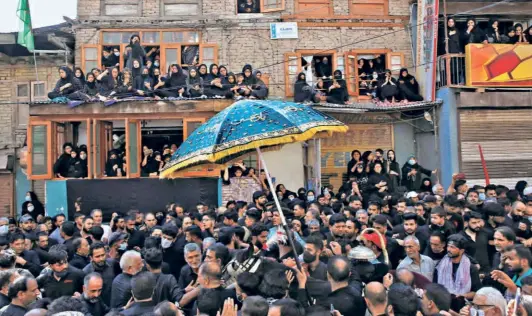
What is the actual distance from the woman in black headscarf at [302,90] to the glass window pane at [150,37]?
440cm

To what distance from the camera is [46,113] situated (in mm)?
14789

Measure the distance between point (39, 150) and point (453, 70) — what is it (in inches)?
432

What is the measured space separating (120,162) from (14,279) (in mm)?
10011

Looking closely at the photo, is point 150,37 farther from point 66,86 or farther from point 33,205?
point 33,205

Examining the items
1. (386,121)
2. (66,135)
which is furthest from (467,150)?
(66,135)

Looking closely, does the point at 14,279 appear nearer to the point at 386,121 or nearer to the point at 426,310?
the point at 426,310

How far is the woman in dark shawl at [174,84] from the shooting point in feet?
50.0

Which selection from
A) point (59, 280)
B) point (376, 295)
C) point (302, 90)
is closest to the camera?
point (376, 295)

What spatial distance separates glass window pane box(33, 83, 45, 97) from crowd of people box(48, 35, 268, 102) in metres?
4.07

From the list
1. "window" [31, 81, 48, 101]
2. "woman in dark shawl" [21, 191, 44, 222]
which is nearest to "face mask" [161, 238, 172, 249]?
"woman in dark shawl" [21, 191, 44, 222]

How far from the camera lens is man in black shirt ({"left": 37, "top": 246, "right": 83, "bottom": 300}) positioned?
6.31m

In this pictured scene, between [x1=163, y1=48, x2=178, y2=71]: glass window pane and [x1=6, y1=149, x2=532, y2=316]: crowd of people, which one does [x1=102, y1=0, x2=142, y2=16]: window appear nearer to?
[x1=163, y1=48, x2=178, y2=71]: glass window pane

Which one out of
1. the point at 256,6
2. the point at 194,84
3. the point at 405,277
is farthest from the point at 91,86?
the point at 405,277

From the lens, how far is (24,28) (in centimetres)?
1686
